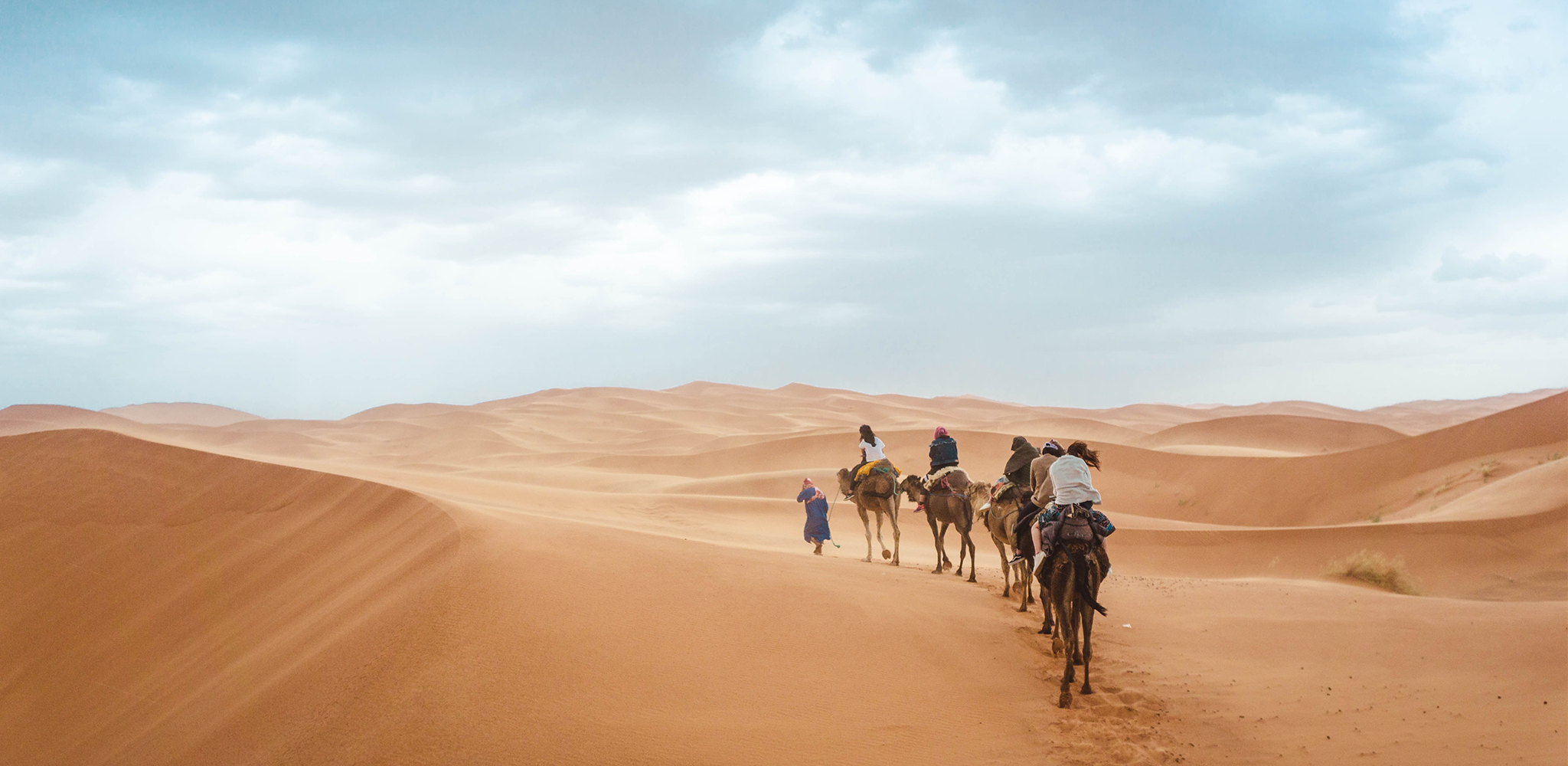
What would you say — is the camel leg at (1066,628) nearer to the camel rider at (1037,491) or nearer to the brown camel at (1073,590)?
the brown camel at (1073,590)

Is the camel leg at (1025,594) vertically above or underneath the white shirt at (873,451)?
underneath

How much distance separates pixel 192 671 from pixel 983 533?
64.0 ft

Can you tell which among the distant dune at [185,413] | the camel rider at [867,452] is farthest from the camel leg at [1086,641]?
the distant dune at [185,413]

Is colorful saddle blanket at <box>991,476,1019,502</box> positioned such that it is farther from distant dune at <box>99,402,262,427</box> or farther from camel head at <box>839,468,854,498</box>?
distant dune at <box>99,402,262,427</box>

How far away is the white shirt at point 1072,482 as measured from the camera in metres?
8.41

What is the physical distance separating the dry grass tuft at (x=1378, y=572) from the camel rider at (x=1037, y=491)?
968cm

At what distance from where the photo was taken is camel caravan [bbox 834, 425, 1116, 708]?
8.25 m

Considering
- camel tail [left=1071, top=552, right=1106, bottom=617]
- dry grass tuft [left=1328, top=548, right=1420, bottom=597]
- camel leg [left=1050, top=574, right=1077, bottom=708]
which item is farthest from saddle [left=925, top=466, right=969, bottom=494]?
dry grass tuft [left=1328, top=548, right=1420, bottom=597]

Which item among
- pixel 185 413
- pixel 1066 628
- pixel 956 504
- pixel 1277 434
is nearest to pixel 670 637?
pixel 1066 628

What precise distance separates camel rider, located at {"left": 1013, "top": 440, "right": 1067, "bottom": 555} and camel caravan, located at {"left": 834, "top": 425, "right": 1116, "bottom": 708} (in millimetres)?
11

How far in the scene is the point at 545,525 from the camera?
1234 cm

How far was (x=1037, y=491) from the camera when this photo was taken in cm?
956

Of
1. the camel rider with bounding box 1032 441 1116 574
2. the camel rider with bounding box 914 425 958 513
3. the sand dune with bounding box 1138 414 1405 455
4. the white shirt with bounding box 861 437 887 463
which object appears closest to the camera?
the camel rider with bounding box 1032 441 1116 574

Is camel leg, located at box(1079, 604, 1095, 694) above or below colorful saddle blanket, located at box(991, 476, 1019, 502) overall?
below
